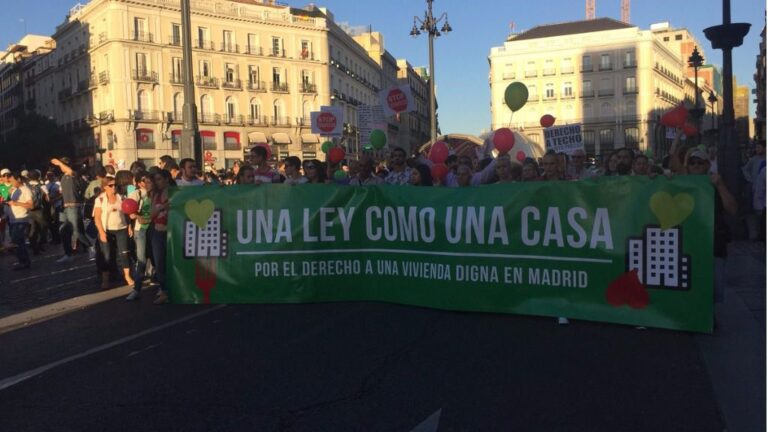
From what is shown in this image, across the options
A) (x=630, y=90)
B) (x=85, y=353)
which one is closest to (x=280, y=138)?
(x=630, y=90)

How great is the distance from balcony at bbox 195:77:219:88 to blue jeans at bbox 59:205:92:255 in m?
48.2

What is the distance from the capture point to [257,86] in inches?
2462

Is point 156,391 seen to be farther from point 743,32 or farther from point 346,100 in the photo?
point 346,100

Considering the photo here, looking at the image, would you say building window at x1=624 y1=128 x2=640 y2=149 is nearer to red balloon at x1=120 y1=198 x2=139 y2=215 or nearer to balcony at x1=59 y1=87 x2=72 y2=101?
balcony at x1=59 y1=87 x2=72 y2=101

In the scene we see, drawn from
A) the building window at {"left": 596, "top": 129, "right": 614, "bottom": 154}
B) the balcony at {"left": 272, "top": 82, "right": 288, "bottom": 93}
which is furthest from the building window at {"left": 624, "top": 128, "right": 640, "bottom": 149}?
the balcony at {"left": 272, "top": 82, "right": 288, "bottom": 93}

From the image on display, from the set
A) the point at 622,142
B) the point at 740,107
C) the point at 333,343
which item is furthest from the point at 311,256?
the point at 740,107

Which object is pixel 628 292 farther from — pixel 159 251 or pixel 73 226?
pixel 73 226

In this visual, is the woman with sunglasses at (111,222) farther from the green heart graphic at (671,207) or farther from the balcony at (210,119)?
the balcony at (210,119)

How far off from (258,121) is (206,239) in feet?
184

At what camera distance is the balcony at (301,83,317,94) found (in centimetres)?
6475

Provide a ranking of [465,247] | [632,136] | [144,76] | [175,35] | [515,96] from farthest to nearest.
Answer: [632,136], [175,35], [144,76], [515,96], [465,247]

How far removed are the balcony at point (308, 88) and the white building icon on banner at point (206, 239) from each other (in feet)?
192

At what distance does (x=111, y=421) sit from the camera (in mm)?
4215

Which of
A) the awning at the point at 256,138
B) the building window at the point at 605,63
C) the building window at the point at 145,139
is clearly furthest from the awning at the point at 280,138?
the building window at the point at 605,63
